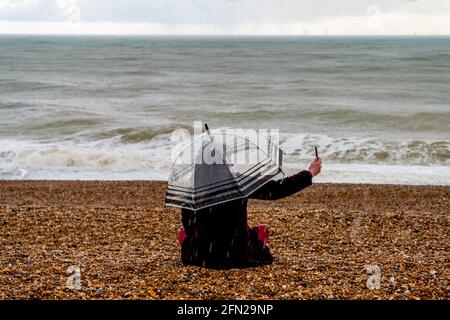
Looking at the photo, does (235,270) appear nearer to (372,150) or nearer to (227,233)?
(227,233)

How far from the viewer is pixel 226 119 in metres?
27.3

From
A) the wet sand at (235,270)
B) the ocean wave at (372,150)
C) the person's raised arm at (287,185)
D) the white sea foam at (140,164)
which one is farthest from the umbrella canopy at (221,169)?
the ocean wave at (372,150)

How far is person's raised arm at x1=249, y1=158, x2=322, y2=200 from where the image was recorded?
4.82 meters

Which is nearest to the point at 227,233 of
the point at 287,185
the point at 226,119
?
the point at 287,185

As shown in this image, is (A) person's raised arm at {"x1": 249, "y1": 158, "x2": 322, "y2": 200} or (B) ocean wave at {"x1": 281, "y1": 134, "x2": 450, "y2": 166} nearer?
(A) person's raised arm at {"x1": 249, "y1": 158, "x2": 322, "y2": 200}

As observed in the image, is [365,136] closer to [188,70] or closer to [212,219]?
[212,219]

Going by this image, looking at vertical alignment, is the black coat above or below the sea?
above

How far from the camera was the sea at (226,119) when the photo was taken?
53.2 ft

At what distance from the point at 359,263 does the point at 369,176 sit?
348 inches

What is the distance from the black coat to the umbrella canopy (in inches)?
5.4

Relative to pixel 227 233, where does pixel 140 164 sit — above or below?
below

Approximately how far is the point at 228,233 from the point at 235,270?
0.45 meters

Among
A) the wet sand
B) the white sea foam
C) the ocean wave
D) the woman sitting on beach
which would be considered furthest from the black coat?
the ocean wave

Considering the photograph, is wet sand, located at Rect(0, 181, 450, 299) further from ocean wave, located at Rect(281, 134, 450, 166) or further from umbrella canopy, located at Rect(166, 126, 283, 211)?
ocean wave, located at Rect(281, 134, 450, 166)
